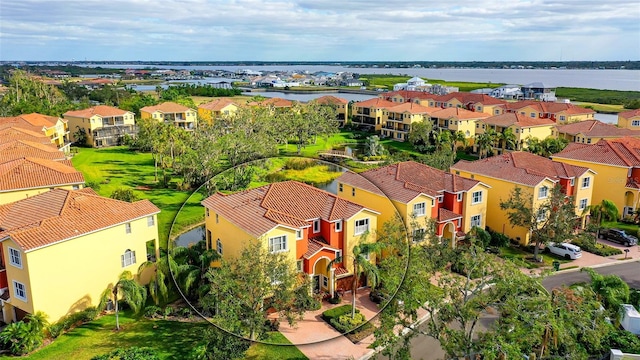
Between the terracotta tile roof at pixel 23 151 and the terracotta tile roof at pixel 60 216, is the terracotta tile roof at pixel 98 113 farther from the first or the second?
the terracotta tile roof at pixel 60 216

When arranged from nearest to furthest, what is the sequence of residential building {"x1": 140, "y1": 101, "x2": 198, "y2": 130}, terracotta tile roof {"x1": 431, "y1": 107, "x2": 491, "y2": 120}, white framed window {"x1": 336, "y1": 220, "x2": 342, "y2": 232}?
1. white framed window {"x1": 336, "y1": 220, "x2": 342, "y2": 232}
2. terracotta tile roof {"x1": 431, "y1": 107, "x2": 491, "y2": 120}
3. residential building {"x1": 140, "y1": 101, "x2": 198, "y2": 130}

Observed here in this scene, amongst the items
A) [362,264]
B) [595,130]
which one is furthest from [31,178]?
[595,130]

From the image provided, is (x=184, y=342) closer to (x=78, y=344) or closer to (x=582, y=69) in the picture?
(x=78, y=344)

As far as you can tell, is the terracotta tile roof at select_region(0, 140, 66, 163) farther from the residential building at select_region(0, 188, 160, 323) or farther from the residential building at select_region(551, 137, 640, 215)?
the residential building at select_region(551, 137, 640, 215)

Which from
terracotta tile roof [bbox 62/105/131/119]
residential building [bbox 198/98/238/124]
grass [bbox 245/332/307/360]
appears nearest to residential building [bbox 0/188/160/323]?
grass [bbox 245/332/307/360]

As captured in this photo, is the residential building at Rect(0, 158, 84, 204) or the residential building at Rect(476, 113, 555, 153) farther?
the residential building at Rect(476, 113, 555, 153)

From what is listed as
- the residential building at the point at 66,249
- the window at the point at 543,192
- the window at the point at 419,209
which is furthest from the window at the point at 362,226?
the window at the point at 543,192

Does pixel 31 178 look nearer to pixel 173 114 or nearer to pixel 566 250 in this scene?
pixel 566 250
